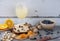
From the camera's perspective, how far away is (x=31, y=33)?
1232mm

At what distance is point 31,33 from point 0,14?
0.37 m

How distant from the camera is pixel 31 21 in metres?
1.46

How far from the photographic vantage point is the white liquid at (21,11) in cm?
140

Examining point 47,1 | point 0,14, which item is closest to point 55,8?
Result: point 47,1

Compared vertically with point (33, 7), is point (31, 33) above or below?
below

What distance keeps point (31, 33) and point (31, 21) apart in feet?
0.78

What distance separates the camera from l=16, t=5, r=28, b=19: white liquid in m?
1.40

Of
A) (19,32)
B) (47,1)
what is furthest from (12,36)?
(47,1)

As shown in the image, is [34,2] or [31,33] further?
[34,2]

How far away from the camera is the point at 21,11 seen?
1.40 metres

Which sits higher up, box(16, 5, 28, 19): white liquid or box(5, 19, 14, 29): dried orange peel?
box(16, 5, 28, 19): white liquid

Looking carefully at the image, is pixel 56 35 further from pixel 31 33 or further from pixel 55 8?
pixel 55 8

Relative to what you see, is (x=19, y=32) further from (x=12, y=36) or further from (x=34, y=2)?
(x=34, y=2)

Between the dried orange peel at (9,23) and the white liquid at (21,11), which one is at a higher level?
the white liquid at (21,11)
